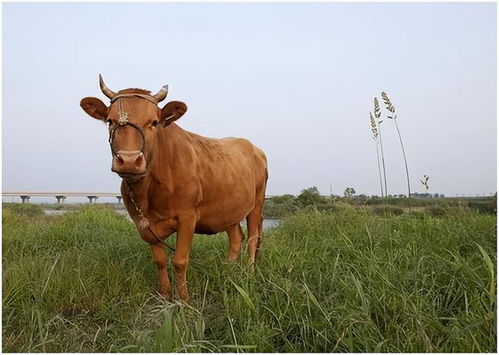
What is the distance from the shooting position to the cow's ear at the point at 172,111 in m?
3.64

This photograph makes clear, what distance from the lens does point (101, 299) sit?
3.73 m

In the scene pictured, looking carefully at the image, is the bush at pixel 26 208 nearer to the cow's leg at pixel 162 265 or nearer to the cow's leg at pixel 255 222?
the cow's leg at pixel 255 222

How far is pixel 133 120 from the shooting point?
10.5 feet

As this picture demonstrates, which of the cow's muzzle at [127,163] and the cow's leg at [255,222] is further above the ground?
the cow's muzzle at [127,163]

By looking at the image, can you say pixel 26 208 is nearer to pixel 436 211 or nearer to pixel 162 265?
pixel 162 265

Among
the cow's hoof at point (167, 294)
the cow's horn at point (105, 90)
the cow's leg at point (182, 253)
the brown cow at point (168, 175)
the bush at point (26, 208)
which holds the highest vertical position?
the cow's horn at point (105, 90)

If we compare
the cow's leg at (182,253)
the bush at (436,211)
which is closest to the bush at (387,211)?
the bush at (436,211)

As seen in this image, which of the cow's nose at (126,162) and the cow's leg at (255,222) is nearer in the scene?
the cow's nose at (126,162)

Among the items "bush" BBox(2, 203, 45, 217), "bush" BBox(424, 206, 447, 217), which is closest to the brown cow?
"bush" BBox(424, 206, 447, 217)

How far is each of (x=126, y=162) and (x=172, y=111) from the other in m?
0.90

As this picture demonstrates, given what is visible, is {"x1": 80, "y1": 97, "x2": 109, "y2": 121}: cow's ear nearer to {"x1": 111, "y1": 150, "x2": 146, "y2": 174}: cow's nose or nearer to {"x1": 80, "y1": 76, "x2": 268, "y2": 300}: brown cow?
{"x1": 80, "y1": 76, "x2": 268, "y2": 300}: brown cow

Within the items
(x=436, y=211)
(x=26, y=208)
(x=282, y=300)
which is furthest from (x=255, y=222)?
(x=26, y=208)

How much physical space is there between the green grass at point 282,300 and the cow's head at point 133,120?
1.10 m

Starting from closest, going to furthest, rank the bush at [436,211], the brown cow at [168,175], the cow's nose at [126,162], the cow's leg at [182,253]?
1. the cow's nose at [126,162]
2. the brown cow at [168,175]
3. the cow's leg at [182,253]
4. the bush at [436,211]
